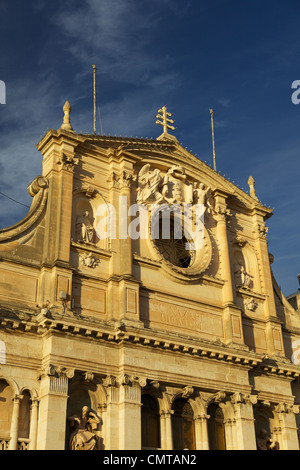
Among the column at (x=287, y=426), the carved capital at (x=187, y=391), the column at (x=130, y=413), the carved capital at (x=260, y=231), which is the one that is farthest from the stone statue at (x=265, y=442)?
the carved capital at (x=260, y=231)

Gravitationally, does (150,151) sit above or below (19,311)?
above

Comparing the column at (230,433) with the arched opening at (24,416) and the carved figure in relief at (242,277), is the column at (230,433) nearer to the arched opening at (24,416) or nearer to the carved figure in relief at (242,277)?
the carved figure in relief at (242,277)

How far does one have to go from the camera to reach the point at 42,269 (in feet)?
71.3

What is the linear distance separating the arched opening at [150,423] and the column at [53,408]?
320cm

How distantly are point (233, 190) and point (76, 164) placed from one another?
7793 millimetres

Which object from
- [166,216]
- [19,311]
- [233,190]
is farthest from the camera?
[233,190]

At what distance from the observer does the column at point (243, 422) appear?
23203 millimetres

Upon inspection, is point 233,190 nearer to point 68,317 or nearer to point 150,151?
point 150,151

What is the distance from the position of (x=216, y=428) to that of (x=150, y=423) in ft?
9.49

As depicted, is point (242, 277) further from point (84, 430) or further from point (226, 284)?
point (84, 430)

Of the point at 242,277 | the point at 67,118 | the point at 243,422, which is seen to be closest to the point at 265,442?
the point at 243,422

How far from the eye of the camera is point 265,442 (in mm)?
24438

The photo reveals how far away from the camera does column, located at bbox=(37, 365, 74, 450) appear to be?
1911 cm
